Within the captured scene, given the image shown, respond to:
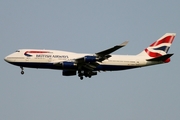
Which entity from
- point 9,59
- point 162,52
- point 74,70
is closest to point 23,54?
point 9,59

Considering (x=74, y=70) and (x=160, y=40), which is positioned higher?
(x=160, y=40)

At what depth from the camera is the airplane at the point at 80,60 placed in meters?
62.1

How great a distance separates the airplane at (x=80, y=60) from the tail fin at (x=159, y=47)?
52cm

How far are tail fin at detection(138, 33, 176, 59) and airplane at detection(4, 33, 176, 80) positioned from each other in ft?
1.71

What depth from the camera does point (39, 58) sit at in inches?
2479

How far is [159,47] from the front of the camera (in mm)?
70375

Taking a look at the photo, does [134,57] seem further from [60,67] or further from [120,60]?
[60,67]

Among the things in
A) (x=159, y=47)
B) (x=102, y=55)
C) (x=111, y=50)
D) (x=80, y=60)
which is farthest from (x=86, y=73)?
(x=159, y=47)

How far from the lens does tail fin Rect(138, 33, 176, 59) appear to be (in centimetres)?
6969

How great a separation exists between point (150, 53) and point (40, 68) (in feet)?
60.1

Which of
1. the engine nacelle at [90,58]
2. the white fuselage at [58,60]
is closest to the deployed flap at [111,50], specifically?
the engine nacelle at [90,58]

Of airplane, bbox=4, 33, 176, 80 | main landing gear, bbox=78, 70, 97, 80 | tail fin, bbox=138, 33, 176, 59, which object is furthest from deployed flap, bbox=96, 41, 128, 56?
tail fin, bbox=138, 33, 176, 59

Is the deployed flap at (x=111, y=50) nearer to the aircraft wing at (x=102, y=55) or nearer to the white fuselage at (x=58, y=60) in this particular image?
the aircraft wing at (x=102, y=55)

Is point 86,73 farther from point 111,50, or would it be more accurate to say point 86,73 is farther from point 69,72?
point 111,50
